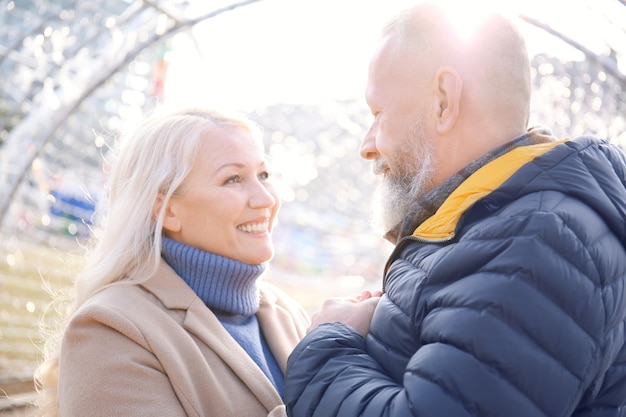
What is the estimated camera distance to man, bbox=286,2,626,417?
1673 mm

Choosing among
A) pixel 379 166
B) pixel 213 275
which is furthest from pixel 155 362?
pixel 379 166

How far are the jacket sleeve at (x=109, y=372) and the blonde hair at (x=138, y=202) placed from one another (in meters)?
0.28

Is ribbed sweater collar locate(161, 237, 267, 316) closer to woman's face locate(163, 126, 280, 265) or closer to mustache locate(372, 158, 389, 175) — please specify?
woman's face locate(163, 126, 280, 265)

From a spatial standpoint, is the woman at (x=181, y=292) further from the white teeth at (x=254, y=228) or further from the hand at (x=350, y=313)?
the hand at (x=350, y=313)

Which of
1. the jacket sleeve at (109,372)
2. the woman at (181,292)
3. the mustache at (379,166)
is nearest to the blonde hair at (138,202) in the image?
the woman at (181,292)

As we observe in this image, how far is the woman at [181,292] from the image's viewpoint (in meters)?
2.44

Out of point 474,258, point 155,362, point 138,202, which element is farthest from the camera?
point 138,202

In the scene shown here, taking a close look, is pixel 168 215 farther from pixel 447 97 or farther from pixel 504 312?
pixel 504 312

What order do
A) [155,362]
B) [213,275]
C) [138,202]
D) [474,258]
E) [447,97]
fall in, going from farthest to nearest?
1. [138,202]
2. [213,275]
3. [155,362]
4. [447,97]
5. [474,258]

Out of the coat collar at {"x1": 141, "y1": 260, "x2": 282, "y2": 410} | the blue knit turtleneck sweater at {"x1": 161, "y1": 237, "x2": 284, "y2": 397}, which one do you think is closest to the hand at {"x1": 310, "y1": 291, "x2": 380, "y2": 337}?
the coat collar at {"x1": 141, "y1": 260, "x2": 282, "y2": 410}

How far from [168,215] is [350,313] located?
101 cm

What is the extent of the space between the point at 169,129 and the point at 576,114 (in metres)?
7.49

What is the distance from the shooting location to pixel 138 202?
9.61 ft

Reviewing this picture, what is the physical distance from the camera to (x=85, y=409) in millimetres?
2377
